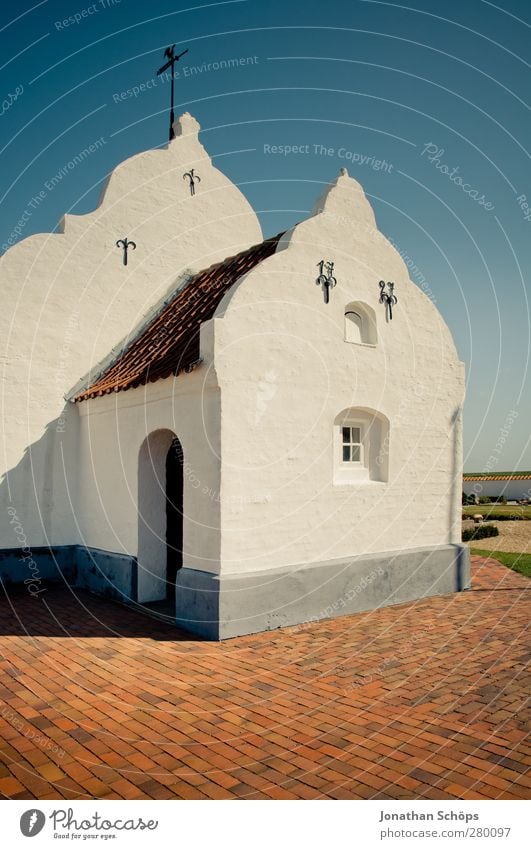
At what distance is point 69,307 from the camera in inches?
455

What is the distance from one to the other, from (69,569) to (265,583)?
4.81 meters

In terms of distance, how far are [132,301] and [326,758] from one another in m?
9.33

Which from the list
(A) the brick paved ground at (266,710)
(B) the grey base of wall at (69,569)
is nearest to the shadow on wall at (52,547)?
(B) the grey base of wall at (69,569)

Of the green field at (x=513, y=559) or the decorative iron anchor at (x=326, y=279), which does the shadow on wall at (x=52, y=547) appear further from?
the green field at (x=513, y=559)

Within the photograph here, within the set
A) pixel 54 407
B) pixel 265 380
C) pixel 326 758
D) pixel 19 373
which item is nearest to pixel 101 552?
pixel 54 407

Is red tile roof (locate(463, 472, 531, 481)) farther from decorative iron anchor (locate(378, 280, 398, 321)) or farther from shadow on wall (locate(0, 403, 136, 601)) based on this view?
shadow on wall (locate(0, 403, 136, 601))

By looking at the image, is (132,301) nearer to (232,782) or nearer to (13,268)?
(13,268)

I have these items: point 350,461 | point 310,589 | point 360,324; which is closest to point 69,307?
point 360,324

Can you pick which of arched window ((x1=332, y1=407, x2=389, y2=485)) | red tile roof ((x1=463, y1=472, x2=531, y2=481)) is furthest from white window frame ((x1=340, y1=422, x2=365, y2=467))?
red tile roof ((x1=463, y1=472, x2=531, y2=481))

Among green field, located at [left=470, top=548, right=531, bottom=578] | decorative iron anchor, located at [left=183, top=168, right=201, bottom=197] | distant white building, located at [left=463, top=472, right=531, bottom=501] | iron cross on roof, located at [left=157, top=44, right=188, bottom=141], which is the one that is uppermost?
iron cross on roof, located at [left=157, top=44, right=188, bottom=141]

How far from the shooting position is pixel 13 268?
1112cm

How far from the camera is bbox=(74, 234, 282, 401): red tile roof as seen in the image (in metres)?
8.97

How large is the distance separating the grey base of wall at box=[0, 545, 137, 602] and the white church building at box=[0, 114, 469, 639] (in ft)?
0.12

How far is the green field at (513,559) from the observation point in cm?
A: 1362
